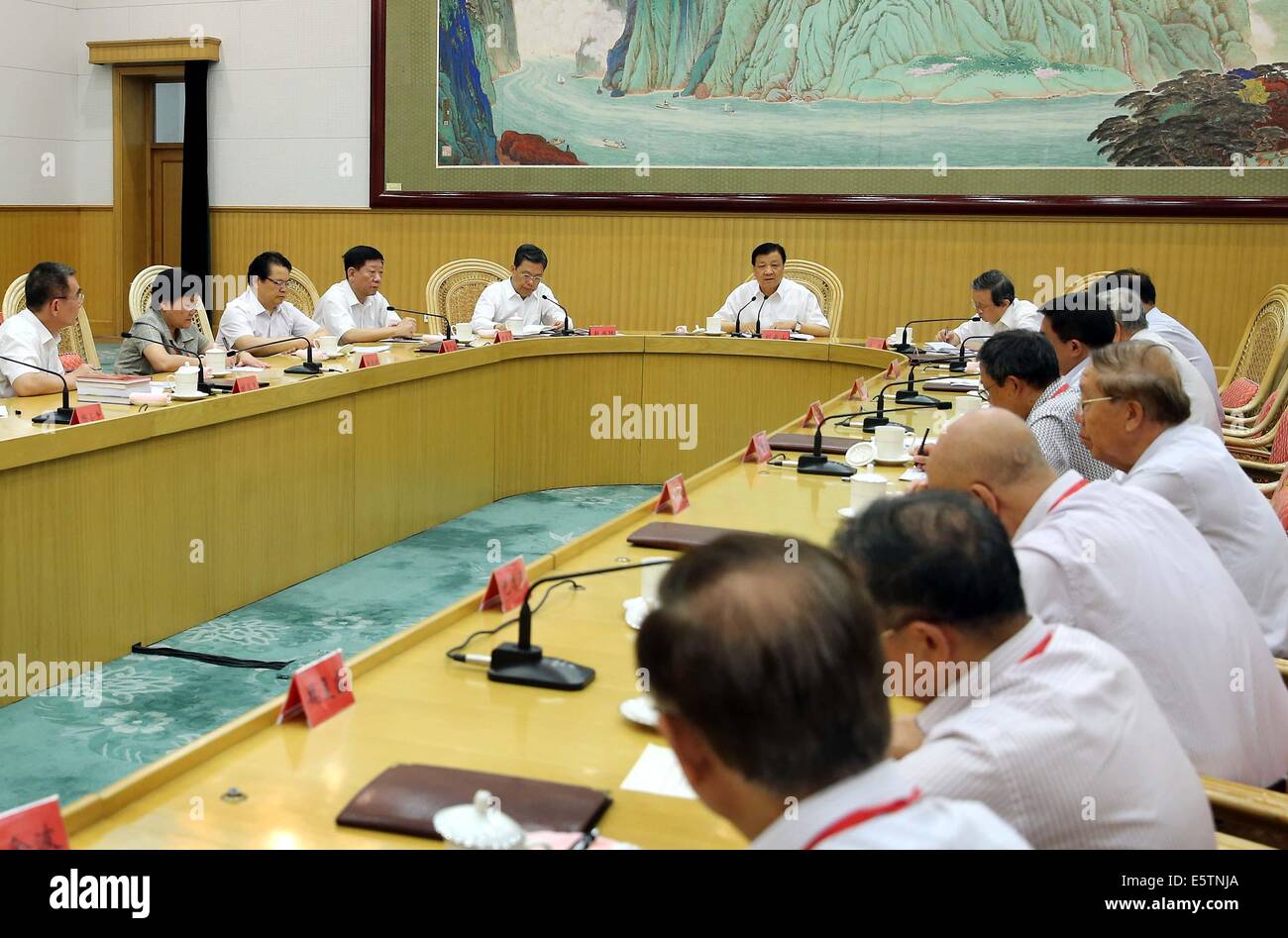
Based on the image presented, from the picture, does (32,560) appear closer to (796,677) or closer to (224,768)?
(224,768)

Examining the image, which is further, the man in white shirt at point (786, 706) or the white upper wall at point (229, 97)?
the white upper wall at point (229, 97)

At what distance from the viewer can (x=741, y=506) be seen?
2908 millimetres

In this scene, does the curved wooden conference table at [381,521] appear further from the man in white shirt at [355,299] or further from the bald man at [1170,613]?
the man in white shirt at [355,299]

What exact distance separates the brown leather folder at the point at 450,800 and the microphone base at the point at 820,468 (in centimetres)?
199

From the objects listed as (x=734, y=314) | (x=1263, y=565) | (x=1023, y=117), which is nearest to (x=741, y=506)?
(x=1263, y=565)

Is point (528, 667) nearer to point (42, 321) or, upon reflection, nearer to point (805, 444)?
point (805, 444)

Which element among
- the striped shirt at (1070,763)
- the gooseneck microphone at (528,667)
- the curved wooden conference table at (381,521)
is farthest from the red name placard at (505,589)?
the striped shirt at (1070,763)

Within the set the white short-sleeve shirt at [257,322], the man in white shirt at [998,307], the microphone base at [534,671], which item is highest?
the man in white shirt at [998,307]

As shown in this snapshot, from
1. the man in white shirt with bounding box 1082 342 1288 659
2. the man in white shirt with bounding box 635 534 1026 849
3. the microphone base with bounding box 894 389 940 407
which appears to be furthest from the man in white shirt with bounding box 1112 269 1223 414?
the man in white shirt with bounding box 635 534 1026 849

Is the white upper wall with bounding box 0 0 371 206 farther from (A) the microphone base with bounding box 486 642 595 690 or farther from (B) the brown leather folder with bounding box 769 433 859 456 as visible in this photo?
(A) the microphone base with bounding box 486 642 595 690

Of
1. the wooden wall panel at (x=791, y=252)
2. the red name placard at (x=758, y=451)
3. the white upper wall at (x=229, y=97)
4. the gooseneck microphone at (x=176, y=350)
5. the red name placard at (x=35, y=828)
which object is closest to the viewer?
the red name placard at (x=35, y=828)

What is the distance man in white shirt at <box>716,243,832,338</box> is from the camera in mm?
6379

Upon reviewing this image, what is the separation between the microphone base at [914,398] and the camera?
4371 mm

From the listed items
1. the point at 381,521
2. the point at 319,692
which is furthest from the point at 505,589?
the point at 381,521
